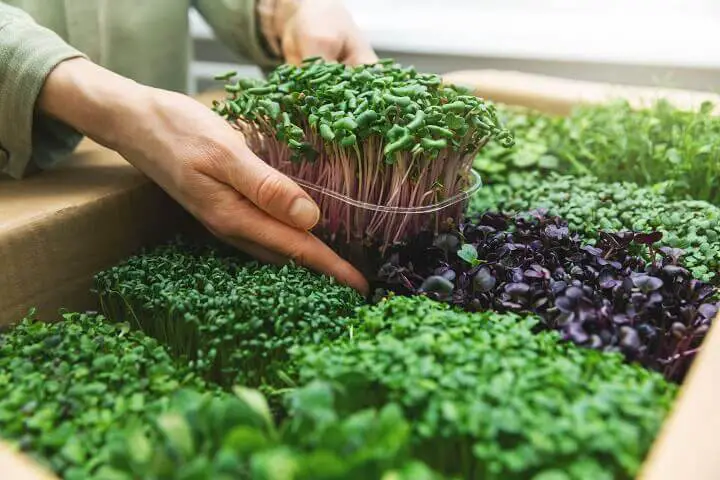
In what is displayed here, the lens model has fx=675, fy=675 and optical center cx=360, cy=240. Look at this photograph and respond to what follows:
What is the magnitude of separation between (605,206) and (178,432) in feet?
3.63

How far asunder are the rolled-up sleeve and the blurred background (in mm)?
1335

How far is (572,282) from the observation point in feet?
3.72

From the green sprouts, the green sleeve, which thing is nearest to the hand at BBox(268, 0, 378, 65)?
the green sleeve

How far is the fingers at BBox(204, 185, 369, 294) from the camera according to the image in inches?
49.8

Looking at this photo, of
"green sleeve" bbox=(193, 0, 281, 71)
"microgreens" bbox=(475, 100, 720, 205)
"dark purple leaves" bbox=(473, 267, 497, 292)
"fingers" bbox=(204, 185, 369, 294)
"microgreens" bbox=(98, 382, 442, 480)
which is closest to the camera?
"microgreens" bbox=(98, 382, 442, 480)

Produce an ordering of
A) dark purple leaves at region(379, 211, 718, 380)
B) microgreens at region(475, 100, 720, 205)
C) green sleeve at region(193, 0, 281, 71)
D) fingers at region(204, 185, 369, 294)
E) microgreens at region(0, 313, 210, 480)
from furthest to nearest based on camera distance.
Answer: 1. green sleeve at region(193, 0, 281, 71)
2. microgreens at region(475, 100, 720, 205)
3. fingers at region(204, 185, 369, 294)
4. dark purple leaves at region(379, 211, 718, 380)
5. microgreens at region(0, 313, 210, 480)

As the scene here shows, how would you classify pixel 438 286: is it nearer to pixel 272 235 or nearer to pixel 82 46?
pixel 272 235

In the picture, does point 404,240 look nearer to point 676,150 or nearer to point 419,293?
point 419,293

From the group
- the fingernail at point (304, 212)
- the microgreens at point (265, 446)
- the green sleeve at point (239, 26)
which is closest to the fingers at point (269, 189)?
the fingernail at point (304, 212)

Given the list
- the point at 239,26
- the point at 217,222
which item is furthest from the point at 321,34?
the point at 217,222

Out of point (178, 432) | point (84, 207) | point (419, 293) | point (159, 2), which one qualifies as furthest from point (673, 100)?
point (178, 432)

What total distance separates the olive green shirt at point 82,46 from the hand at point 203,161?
2.0 inches

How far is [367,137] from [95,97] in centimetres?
52

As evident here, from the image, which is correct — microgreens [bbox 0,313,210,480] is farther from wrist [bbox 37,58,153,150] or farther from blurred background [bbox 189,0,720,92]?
blurred background [bbox 189,0,720,92]
